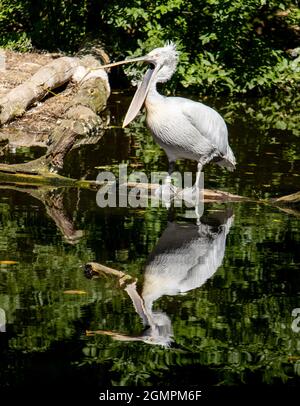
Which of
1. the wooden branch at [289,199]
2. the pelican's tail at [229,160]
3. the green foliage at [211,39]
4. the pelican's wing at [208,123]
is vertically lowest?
the wooden branch at [289,199]

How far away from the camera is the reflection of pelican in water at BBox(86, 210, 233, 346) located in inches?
171

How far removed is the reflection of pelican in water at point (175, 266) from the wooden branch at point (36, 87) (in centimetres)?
376

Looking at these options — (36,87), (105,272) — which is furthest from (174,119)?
(36,87)

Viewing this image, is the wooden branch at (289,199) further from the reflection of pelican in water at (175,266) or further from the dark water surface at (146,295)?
the reflection of pelican in water at (175,266)

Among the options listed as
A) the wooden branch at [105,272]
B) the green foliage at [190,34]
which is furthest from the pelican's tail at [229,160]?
the green foliage at [190,34]

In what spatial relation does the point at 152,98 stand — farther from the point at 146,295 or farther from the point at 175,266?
the point at 146,295

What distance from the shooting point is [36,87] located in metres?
10.6

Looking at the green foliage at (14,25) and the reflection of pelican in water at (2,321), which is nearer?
the reflection of pelican in water at (2,321)

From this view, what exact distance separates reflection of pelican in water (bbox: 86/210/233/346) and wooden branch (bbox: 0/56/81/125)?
12.3ft

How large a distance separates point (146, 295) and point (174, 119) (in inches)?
86.6

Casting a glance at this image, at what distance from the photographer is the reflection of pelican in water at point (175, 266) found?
4.34m

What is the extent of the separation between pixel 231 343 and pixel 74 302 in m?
0.80

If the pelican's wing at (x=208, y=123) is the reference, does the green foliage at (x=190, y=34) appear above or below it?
above
